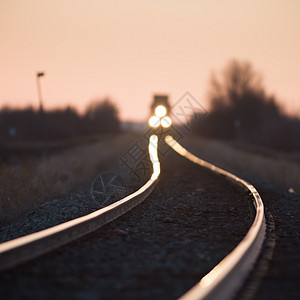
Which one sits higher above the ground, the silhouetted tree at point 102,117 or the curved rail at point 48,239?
the curved rail at point 48,239

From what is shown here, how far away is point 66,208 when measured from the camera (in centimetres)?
830

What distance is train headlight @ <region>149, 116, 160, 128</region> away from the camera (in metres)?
37.6

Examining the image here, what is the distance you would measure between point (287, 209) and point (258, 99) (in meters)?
71.3

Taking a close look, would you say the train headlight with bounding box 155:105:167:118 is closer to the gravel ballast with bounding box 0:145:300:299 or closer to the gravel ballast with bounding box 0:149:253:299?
the gravel ballast with bounding box 0:145:300:299

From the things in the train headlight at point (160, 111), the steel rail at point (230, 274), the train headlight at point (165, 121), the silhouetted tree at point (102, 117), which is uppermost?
the steel rail at point (230, 274)

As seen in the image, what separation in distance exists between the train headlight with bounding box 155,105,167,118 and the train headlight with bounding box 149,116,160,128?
0.36 m

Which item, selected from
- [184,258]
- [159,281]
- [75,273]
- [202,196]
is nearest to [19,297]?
[75,273]

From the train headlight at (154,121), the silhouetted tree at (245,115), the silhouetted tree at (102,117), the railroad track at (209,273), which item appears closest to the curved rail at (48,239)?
the railroad track at (209,273)

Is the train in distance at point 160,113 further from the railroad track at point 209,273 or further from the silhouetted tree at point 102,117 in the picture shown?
the silhouetted tree at point 102,117

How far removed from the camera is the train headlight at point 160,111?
37.8 metres

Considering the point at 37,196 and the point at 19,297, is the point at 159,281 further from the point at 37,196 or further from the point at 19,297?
the point at 37,196

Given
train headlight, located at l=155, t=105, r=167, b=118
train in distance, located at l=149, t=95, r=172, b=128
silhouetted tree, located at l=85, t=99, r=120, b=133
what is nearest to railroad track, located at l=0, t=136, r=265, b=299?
train in distance, located at l=149, t=95, r=172, b=128

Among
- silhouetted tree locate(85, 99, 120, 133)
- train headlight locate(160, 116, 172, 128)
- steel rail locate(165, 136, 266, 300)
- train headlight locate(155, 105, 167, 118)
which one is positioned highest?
steel rail locate(165, 136, 266, 300)

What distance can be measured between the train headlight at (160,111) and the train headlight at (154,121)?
0.36 m
